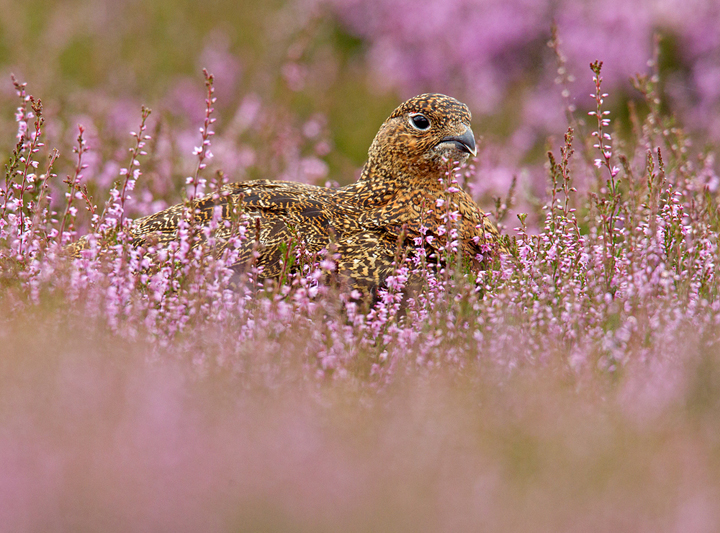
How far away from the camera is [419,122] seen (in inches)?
184

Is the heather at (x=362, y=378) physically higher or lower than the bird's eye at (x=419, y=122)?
lower

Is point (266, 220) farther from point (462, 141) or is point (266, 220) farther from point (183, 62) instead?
point (183, 62)

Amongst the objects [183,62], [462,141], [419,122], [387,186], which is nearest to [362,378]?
[387,186]

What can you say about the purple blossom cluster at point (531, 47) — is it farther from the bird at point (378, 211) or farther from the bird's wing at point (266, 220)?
the bird's wing at point (266, 220)

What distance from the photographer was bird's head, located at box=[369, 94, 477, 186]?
4574 mm

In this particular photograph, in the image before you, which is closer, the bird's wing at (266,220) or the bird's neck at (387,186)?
the bird's wing at (266,220)

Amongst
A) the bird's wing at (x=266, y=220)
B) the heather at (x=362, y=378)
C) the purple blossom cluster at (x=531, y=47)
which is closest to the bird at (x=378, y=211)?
the bird's wing at (x=266, y=220)

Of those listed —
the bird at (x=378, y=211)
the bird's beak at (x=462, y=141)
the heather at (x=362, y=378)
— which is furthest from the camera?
the bird's beak at (x=462, y=141)

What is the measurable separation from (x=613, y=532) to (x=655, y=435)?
0.54m

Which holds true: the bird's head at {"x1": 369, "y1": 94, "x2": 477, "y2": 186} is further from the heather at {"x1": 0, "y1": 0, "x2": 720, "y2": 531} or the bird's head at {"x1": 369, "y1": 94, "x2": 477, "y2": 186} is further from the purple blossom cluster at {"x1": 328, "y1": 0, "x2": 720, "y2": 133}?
the purple blossom cluster at {"x1": 328, "y1": 0, "x2": 720, "y2": 133}

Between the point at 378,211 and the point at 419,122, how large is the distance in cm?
60

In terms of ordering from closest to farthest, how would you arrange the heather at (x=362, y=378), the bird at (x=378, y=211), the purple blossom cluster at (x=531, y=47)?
the heather at (x=362, y=378) < the bird at (x=378, y=211) < the purple blossom cluster at (x=531, y=47)

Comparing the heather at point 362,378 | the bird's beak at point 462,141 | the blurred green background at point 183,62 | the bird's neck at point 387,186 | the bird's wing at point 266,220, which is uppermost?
the blurred green background at point 183,62

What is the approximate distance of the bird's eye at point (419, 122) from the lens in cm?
465
